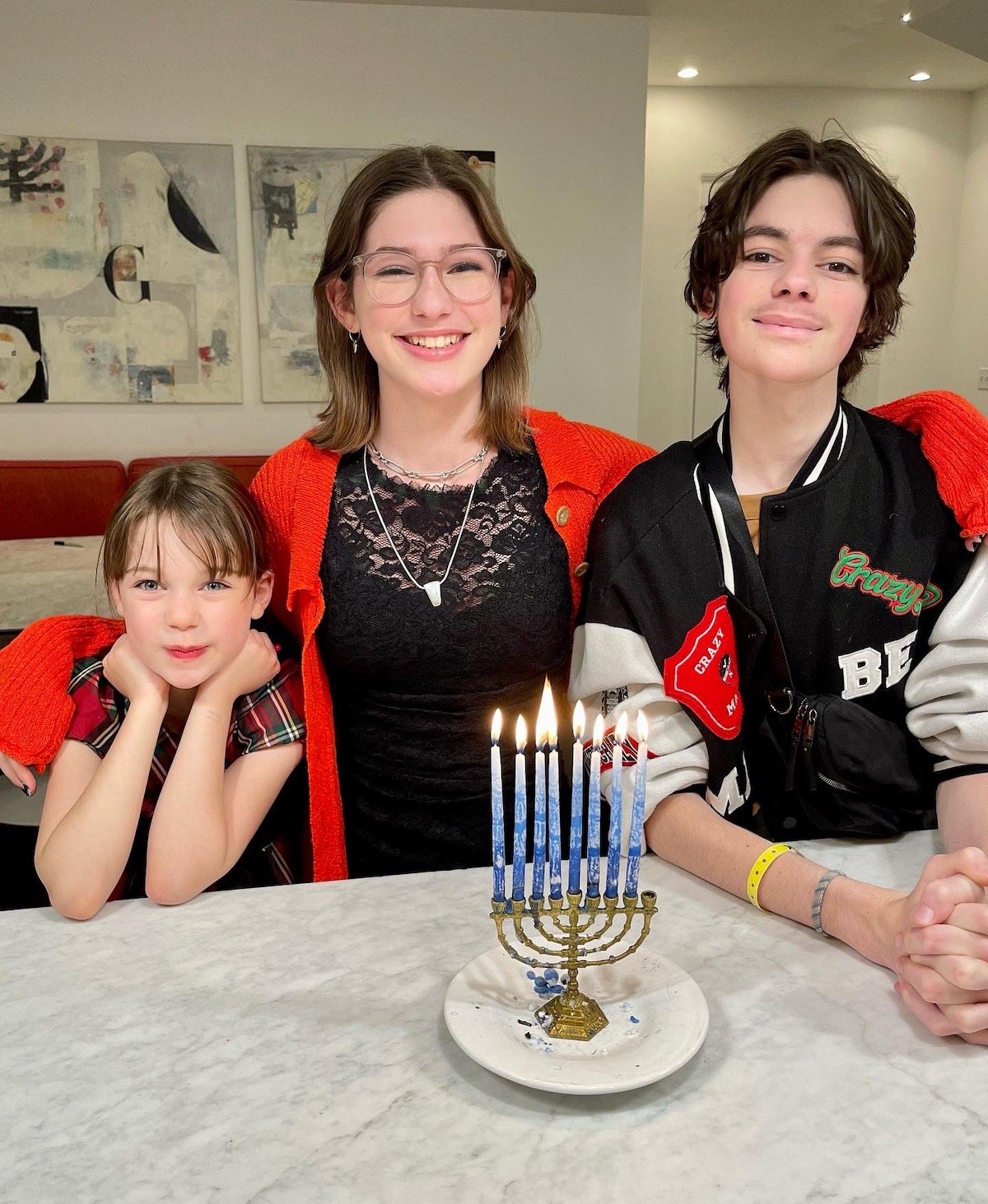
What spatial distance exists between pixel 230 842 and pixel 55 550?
8.49 ft

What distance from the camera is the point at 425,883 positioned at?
1224 millimetres

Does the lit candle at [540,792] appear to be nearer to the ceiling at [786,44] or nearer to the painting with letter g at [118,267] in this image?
the painting with letter g at [118,267]

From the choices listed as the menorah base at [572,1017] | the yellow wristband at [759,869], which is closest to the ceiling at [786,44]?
the yellow wristband at [759,869]

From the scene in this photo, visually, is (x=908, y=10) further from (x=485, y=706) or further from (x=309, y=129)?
(x=309, y=129)

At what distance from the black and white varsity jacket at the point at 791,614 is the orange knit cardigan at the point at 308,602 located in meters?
0.20

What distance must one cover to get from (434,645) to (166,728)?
0.42 m

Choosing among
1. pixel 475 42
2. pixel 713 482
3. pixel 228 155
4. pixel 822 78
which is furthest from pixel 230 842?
pixel 822 78

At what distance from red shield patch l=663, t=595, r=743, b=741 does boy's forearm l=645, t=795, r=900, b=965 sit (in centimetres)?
12

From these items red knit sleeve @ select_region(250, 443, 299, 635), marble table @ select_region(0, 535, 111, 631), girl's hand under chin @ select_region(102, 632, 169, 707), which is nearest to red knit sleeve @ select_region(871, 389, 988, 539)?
red knit sleeve @ select_region(250, 443, 299, 635)

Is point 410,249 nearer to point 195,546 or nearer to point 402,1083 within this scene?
point 195,546

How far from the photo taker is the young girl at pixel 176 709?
1.25 m

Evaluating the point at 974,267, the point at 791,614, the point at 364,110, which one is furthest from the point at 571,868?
the point at 974,267

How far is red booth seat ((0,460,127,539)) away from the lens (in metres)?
4.41

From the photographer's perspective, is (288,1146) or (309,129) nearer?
(288,1146)
